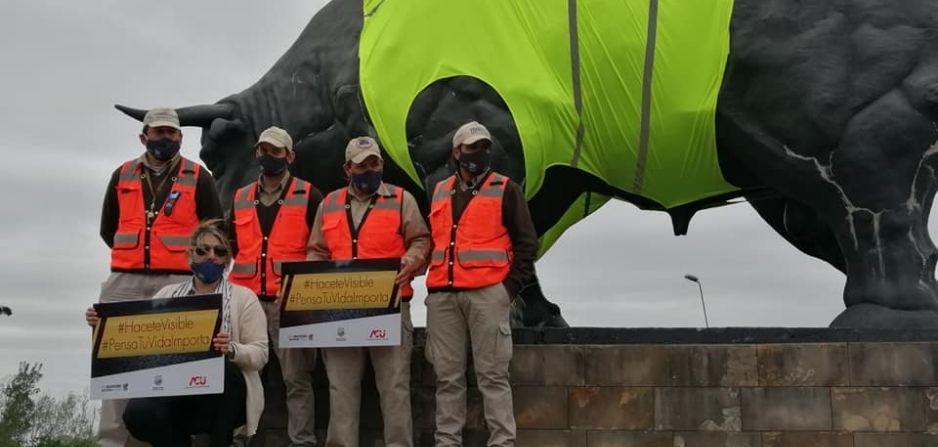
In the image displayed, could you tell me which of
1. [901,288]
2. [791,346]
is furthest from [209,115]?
[901,288]

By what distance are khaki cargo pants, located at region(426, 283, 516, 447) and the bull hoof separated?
8.68 ft

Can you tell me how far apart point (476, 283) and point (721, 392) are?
6.32 ft

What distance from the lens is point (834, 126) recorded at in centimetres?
739

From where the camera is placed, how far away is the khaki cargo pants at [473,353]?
6.11 m

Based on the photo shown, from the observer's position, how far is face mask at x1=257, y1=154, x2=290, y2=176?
6.73 meters

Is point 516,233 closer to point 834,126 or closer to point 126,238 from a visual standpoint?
point 126,238

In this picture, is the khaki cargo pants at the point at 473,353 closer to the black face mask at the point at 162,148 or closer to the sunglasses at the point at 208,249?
the sunglasses at the point at 208,249

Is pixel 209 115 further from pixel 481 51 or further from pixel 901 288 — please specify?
pixel 901 288

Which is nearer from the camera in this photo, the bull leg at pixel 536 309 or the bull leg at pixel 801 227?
the bull leg at pixel 801 227

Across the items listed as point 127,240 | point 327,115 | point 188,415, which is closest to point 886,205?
point 327,115

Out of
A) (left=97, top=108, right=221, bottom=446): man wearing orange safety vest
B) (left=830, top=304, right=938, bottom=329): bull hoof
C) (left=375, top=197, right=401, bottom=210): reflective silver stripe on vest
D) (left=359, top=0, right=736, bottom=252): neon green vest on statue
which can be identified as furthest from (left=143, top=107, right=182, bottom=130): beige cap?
(left=830, top=304, right=938, bottom=329): bull hoof

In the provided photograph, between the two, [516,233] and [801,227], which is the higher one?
[801,227]

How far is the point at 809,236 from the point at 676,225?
1.22 metres

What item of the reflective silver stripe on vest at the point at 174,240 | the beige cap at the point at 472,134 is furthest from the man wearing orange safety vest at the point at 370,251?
the reflective silver stripe on vest at the point at 174,240
